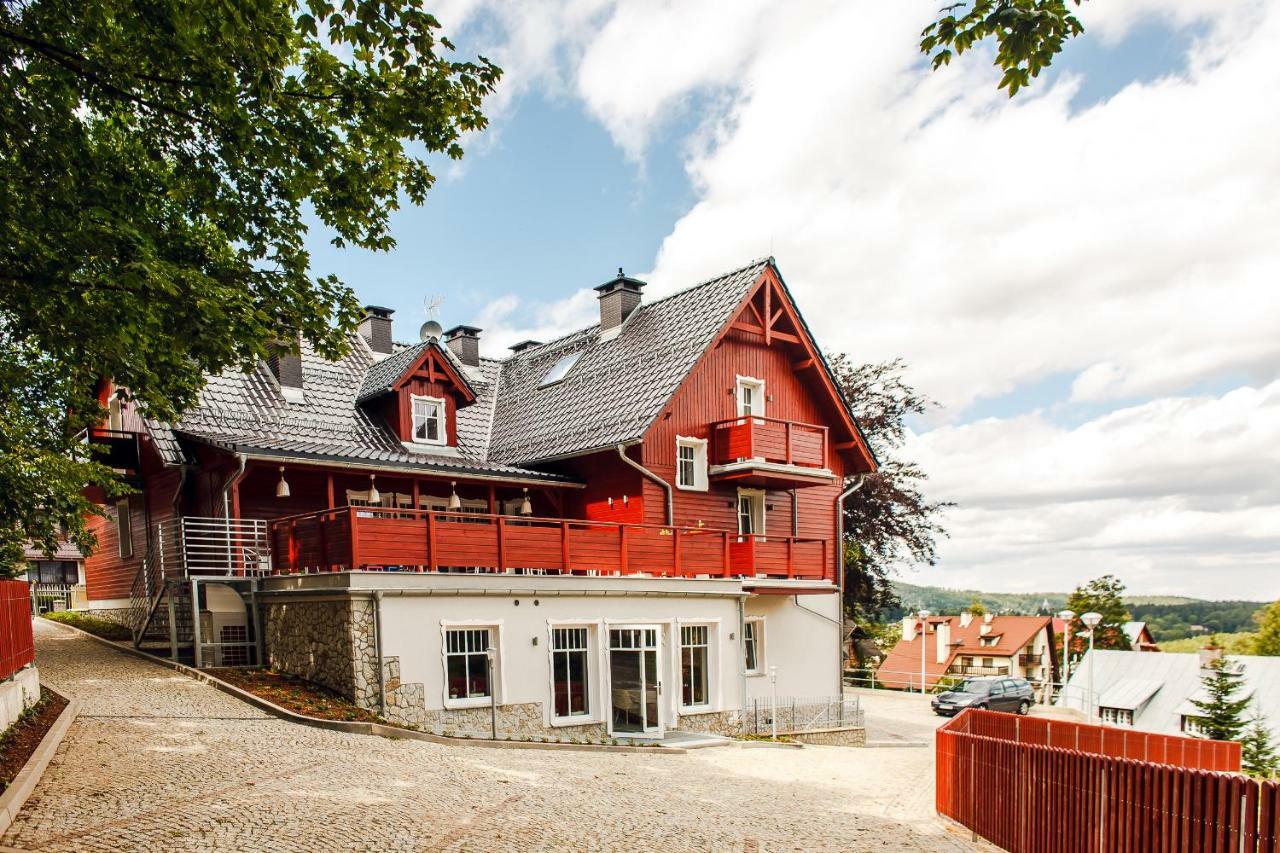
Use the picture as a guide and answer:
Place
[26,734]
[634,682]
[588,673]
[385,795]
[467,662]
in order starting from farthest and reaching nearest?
[634,682] → [588,673] → [467,662] → [26,734] → [385,795]

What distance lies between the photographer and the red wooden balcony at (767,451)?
935 inches

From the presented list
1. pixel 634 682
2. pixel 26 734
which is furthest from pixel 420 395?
pixel 26 734

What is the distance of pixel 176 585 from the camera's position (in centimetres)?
2031

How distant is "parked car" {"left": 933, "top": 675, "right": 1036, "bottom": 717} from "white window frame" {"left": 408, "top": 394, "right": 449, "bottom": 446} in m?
19.6

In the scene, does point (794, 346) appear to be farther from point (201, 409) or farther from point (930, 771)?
point (201, 409)

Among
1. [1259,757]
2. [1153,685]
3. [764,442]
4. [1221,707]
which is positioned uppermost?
[764,442]

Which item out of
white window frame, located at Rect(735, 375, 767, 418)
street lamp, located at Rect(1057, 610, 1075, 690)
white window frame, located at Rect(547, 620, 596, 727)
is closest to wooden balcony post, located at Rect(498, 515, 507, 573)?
white window frame, located at Rect(547, 620, 596, 727)

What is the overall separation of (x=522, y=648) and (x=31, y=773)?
8.67 metres

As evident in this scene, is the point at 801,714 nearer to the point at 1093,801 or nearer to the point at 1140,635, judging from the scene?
the point at 1093,801

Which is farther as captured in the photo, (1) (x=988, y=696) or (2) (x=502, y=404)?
(1) (x=988, y=696)

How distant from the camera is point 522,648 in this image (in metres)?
17.8

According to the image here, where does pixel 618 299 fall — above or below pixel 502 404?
above

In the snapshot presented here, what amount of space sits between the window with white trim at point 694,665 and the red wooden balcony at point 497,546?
3.81 ft

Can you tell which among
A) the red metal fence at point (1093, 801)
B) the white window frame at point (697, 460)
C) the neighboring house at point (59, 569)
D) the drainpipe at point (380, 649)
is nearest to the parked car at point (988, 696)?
the white window frame at point (697, 460)
